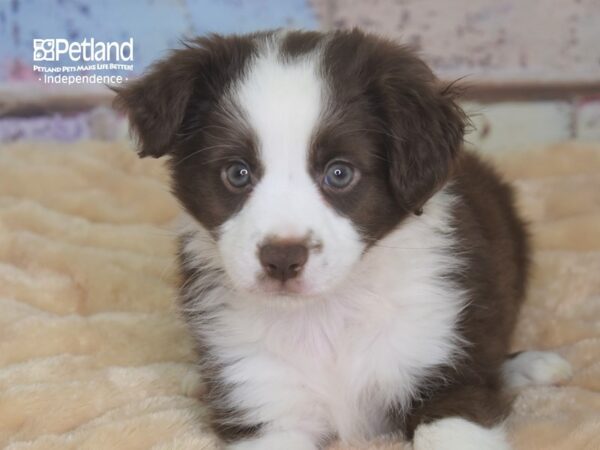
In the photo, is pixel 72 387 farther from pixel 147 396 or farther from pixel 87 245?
pixel 87 245

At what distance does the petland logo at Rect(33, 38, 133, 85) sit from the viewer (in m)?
5.70

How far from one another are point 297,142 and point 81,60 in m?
3.55

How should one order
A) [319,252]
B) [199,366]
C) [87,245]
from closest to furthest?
[319,252]
[199,366]
[87,245]

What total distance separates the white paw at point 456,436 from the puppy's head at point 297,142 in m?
0.54

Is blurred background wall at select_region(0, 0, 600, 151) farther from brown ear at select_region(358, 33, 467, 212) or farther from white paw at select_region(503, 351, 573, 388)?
brown ear at select_region(358, 33, 467, 212)

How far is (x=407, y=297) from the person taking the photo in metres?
2.87

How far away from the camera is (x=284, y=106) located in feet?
8.44

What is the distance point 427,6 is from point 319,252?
143 inches

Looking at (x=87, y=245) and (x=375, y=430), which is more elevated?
(x=87, y=245)

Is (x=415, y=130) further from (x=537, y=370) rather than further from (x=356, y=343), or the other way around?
(x=537, y=370)

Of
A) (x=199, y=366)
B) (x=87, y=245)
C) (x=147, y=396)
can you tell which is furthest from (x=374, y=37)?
(x=87, y=245)

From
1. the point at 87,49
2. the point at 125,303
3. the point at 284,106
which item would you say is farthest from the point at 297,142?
the point at 87,49

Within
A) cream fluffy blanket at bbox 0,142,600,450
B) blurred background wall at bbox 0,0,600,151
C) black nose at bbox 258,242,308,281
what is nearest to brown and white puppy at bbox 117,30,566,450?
black nose at bbox 258,242,308,281

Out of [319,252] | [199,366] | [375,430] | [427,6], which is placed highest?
[427,6]
